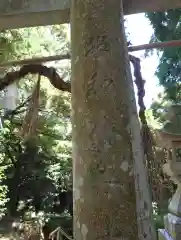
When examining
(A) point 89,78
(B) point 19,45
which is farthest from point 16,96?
(A) point 89,78

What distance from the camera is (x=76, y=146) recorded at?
40.6 inches

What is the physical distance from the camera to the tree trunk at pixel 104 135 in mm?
939

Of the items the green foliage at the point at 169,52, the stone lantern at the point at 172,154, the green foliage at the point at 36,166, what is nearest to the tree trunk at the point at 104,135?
the stone lantern at the point at 172,154

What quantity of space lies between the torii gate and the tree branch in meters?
0.44

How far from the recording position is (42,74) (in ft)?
5.29

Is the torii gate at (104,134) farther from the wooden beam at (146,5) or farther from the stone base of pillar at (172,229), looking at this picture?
the stone base of pillar at (172,229)

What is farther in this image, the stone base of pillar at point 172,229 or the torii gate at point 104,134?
A: the stone base of pillar at point 172,229

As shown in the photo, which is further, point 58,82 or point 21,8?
point 58,82

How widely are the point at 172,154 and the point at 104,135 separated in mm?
2007

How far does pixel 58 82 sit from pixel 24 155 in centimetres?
560

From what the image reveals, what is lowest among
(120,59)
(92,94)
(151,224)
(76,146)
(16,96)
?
(151,224)

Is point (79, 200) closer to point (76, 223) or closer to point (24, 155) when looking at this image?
point (76, 223)

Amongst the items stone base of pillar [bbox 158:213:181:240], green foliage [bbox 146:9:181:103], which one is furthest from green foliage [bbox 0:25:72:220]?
stone base of pillar [bbox 158:213:181:240]

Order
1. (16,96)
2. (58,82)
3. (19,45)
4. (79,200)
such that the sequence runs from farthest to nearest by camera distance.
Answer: (16,96) < (19,45) < (58,82) < (79,200)
